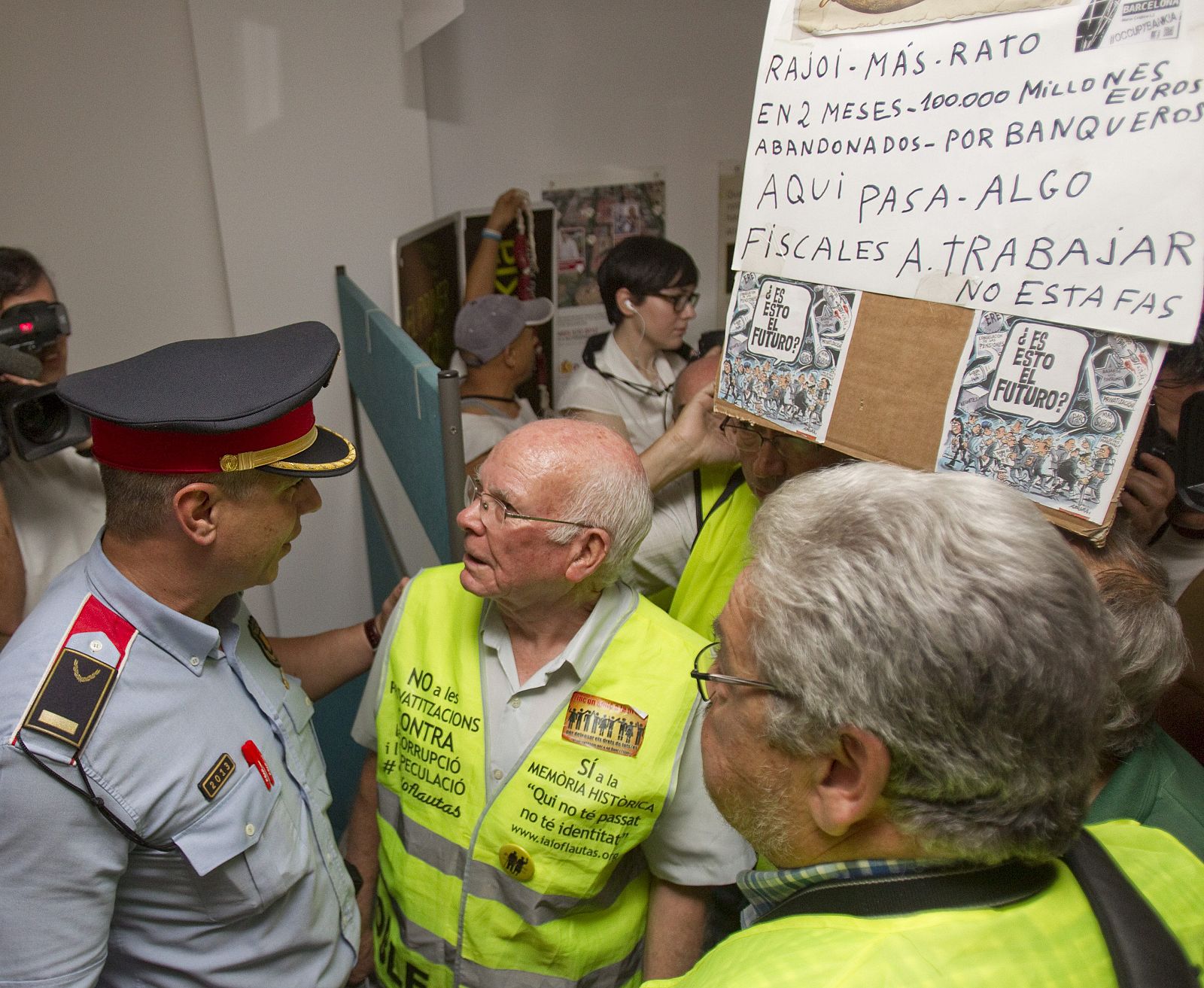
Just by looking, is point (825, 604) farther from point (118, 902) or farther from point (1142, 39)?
point (118, 902)

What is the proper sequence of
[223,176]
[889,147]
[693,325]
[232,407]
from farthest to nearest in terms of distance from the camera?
1. [693,325]
2. [223,176]
3. [232,407]
4. [889,147]

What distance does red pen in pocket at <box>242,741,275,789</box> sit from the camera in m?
1.21

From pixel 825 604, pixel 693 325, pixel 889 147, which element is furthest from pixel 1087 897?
pixel 693 325

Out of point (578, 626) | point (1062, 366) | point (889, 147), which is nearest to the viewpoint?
point (1062, 366)

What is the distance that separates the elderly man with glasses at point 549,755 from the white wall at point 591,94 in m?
2.18

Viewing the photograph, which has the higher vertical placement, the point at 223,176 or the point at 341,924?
the point at 223,176

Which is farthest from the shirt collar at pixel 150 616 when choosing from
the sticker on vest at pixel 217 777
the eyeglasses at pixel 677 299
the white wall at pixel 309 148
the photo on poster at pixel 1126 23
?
the white wall at pixel 309 148

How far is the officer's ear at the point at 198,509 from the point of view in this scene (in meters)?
1.09

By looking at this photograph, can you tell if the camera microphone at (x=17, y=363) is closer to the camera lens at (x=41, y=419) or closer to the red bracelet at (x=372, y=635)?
the camera lens at (x=41, y=419)

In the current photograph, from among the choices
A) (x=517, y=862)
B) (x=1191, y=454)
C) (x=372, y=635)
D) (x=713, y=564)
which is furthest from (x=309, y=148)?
(x=1191, y=454)

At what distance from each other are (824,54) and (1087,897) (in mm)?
904

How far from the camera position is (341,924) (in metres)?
1.37

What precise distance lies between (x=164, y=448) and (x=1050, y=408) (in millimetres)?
1022

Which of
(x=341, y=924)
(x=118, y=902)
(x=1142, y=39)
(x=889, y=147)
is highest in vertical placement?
(x=1142, y=39)
